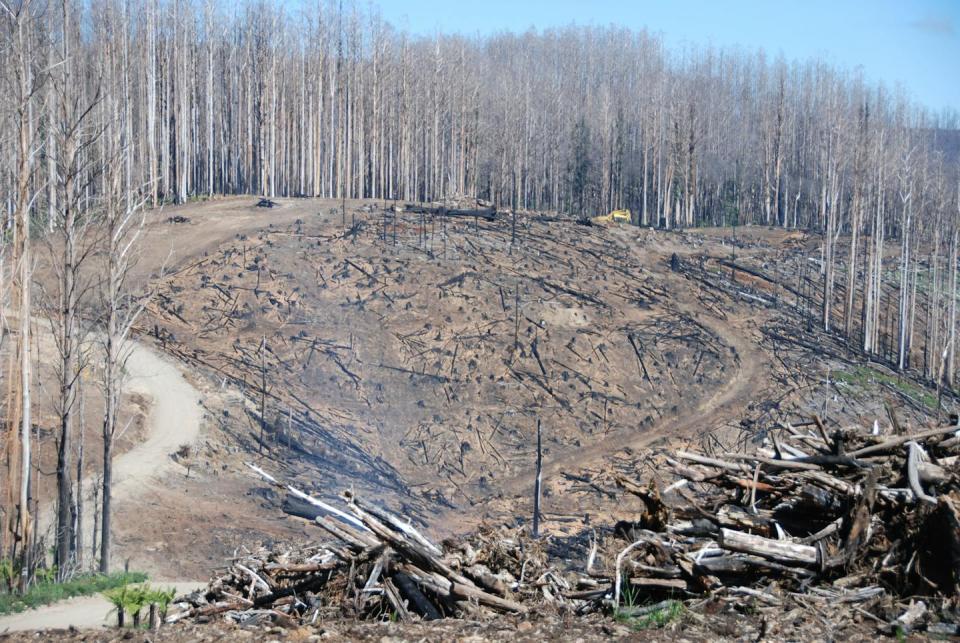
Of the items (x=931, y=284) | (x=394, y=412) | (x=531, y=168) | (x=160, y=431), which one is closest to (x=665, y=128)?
(x=531, y=168)

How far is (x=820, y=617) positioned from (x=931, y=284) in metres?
43.3

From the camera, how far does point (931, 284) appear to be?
43.2 meters

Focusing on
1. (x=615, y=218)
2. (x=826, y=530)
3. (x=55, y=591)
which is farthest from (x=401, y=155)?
(x=826, y=530)

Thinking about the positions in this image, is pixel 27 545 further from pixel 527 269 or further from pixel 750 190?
pixel 750 190

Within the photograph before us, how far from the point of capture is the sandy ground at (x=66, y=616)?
9.64 meters

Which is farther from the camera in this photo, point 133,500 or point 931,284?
point 931,284

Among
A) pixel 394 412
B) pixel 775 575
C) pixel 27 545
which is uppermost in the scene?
pixel 775 575

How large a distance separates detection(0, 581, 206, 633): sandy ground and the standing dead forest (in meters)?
0.99

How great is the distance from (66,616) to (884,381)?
30458 millimetres

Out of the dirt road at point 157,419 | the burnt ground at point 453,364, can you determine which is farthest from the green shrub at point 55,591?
the dirt road at point 157,419

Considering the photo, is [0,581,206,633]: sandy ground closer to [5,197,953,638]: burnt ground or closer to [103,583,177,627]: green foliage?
[103,583,177,627]: green foliage

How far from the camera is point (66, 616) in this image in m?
10.3

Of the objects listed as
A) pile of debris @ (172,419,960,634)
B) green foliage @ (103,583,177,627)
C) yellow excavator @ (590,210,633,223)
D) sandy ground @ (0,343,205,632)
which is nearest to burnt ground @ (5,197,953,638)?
sandy ground @ (0,343,205,632)

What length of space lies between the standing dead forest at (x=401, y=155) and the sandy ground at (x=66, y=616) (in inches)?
38.9
